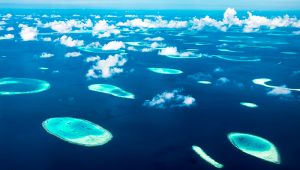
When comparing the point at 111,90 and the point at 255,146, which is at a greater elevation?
the point at 111,90

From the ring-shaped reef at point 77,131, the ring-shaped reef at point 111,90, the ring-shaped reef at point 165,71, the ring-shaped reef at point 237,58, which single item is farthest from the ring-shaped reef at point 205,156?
the ring-shaped reef at point 237,58

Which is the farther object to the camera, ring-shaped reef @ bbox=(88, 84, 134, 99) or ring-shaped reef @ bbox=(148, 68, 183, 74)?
ring-shaped reef @ bbox=(148, 68, 183, 74)

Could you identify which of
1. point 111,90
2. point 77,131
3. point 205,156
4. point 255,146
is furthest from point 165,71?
point 205,156

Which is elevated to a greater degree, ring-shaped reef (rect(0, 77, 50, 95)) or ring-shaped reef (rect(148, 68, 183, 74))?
ring-shaped reef (rect(148, 68, 183, 74))

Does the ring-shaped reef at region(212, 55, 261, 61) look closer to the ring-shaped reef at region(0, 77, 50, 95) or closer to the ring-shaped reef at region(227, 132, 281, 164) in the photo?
the ring-shaped reef at region(227, 132, 281, 164)

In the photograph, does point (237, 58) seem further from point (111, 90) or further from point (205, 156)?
point (205, 156)

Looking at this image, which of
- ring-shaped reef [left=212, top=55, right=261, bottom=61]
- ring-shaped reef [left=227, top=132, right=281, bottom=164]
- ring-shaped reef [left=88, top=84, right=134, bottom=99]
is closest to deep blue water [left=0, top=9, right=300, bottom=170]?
ring-shaped reef [left=227, top=132, right=281, bottom=164]
